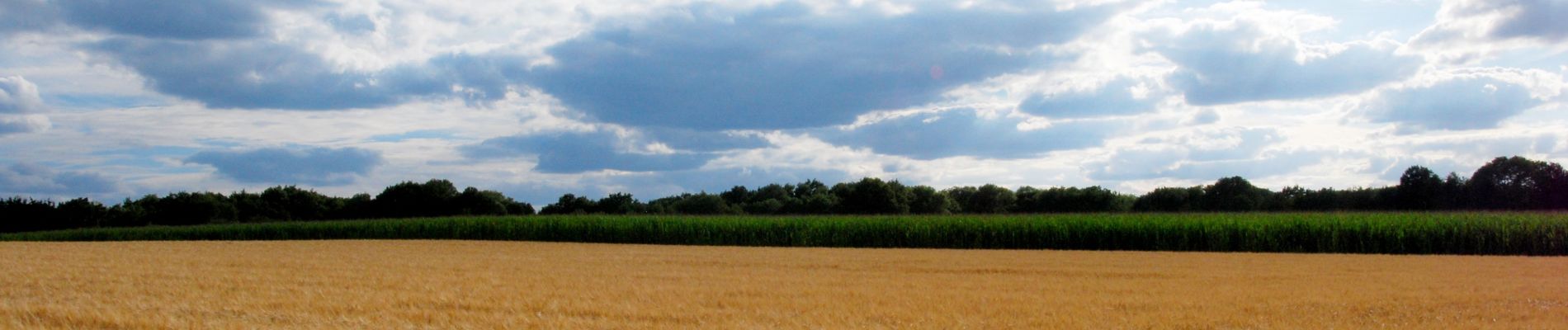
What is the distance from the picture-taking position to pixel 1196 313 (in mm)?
7121

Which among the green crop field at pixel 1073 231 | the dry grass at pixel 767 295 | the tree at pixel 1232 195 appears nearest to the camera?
the dry grass at pixel 767 295

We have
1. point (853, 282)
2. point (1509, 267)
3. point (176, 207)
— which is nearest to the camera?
point (853, 282)

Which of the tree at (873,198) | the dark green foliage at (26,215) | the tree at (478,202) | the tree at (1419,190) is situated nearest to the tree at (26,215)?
the dark green foliage at (26,215)

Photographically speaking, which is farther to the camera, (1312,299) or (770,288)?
(770,288)

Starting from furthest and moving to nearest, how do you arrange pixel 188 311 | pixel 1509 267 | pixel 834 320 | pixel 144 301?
pixel 1509 267, pixel 144 301, pixel 188 311, pixel 834 320

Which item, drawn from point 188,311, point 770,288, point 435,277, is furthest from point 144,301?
point 770,288

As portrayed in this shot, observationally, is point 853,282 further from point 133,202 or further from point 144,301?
point 133,202

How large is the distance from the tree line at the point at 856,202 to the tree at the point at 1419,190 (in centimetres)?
5

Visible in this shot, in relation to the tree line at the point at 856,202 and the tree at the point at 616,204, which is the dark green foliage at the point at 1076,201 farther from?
the tree at the point at 616,204

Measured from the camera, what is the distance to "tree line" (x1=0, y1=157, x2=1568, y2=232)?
44.6 meters

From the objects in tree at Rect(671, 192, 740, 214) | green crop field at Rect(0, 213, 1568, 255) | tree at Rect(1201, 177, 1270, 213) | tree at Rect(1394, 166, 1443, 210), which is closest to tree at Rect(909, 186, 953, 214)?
tree at Rect(671, 192, 740, 214)

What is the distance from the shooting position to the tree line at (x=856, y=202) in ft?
146

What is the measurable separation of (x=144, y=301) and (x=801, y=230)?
23048mm

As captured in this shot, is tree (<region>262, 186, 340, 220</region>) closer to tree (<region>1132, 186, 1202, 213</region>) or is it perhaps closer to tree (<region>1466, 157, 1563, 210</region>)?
tree (<region>1132, 186, 1202, 213</region>)
